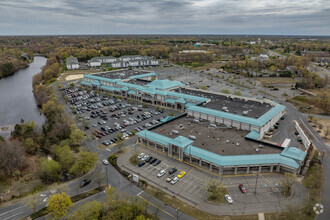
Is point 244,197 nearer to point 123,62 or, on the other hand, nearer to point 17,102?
point 17,102

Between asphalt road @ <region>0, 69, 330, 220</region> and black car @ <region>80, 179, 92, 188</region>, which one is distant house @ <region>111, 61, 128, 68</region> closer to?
asphalt road @ <region>0, 69, 330, 220</region>

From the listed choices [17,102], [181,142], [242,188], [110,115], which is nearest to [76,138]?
[110,115]

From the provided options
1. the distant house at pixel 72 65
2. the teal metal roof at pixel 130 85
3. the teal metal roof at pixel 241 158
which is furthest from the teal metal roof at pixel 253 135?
the distant house at pixel 72 65

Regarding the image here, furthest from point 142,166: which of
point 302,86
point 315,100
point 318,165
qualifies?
point 302,86

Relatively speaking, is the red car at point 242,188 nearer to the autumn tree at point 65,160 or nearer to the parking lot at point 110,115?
the parking lot at point 110,115

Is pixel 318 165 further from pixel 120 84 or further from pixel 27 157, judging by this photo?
pixel 120 84
